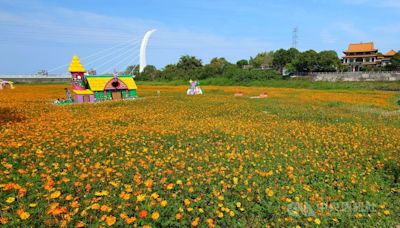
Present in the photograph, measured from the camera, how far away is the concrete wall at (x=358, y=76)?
47.3 metres

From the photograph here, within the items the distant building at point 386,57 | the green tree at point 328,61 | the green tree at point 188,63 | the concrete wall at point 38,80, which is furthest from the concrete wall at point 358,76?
the concrete wall at point 38,80

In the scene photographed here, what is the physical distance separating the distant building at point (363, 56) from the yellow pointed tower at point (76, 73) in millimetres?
73268

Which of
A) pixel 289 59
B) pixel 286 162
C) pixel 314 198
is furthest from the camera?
pixel 289 59

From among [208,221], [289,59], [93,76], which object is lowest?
[208,221]

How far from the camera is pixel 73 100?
18.9m

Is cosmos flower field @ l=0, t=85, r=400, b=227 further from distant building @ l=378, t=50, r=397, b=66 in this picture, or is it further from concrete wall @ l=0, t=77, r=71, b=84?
distant building @ l=378, t=50, r=397, b=66

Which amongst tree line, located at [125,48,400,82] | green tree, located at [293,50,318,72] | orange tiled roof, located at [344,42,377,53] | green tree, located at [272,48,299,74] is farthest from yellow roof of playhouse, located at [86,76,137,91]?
orange tiled roof, located at [344,42,377,53]

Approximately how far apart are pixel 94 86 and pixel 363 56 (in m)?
76.2

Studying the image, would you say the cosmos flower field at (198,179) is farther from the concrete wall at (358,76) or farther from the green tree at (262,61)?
the green tree at (262,61)

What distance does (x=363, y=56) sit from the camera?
230 ft

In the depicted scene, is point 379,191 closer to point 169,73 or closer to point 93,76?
point 93,76

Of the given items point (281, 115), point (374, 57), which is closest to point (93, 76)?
point (281, 115)

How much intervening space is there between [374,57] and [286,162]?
81.4 m

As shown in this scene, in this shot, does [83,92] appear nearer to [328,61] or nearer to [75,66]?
[75,66]
